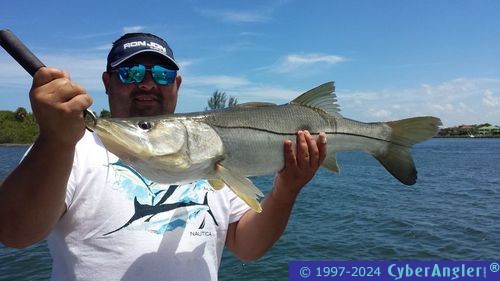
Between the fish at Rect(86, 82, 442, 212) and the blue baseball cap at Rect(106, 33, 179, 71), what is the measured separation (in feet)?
2.99

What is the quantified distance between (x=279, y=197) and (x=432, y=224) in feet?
44.2

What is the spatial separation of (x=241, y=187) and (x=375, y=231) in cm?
1234

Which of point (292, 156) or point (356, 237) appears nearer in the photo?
point (292, 156)

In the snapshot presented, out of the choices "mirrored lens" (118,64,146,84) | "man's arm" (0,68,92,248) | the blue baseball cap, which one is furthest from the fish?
the blue baseball cap

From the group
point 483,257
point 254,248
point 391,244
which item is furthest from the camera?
point 391,244

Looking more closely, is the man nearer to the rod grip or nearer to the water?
the rod grip

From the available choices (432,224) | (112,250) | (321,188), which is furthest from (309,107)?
(321,188)

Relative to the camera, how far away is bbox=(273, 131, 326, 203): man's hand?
2844 millimetres

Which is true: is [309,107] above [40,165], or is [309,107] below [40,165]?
above

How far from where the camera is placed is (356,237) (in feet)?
42.6

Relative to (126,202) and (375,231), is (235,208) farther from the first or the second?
(375,231)

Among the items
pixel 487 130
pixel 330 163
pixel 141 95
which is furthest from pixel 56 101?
pixel 487 130

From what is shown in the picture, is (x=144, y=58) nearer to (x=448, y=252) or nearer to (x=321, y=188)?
(x=448, y=252)

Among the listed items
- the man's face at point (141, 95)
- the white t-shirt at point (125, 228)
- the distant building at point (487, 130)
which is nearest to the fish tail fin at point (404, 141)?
the white t-shirt at point (125, 228)
